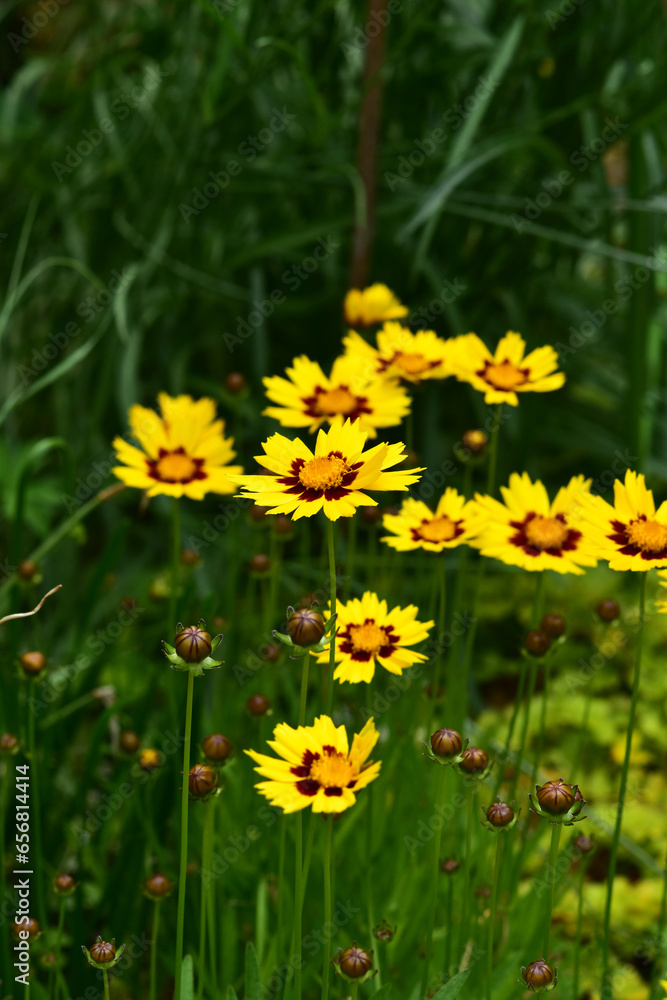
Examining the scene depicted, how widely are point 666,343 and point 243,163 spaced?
0.81m

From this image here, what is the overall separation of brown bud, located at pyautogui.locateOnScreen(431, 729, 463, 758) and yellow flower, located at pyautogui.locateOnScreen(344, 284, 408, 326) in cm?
53

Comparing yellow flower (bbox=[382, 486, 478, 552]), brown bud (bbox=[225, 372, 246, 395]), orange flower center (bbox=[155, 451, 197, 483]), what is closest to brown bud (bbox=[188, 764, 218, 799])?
yellow flower (bbox=[382, 486, 478, 552])

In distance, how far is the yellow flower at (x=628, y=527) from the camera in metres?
0.70

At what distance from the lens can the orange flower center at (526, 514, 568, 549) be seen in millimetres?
822

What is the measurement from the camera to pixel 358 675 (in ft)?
2.28

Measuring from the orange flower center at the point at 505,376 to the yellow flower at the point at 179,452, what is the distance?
23 centimetres

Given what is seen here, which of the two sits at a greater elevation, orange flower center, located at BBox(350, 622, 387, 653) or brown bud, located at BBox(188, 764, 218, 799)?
orange flower center, located at BBox(350, 622, 387, 653)

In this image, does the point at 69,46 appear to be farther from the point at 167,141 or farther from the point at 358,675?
the point at 358,675

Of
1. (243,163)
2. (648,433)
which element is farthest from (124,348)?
(648,433)

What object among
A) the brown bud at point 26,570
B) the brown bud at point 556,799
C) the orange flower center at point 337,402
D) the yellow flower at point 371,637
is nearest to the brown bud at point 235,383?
the orange flower center at point 337,402

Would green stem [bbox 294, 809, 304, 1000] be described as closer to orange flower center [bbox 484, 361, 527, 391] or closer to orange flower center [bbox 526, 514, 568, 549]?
orange flower center [bbox 526, 514, 568, 549]

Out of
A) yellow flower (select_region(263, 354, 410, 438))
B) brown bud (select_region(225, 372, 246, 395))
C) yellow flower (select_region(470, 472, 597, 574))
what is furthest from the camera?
brown bud (select_region(225, 372, 246, 395))

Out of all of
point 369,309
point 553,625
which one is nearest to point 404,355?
point 369,309

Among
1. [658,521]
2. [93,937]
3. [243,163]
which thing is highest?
[243,163]
